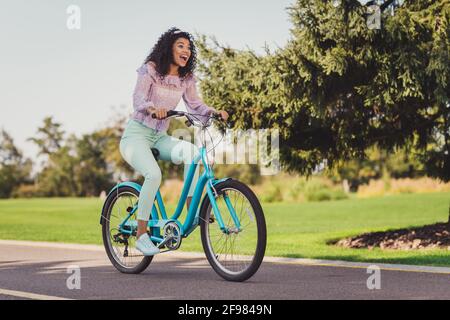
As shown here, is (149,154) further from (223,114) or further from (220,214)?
(220,214)

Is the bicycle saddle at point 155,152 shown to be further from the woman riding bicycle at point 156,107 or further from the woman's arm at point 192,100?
the woman's arm at point 192,100

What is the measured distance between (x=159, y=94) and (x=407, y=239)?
6.57 m

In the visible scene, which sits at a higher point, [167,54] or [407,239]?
[167,54]

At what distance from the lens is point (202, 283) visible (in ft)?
21.9

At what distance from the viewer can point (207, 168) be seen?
661cm

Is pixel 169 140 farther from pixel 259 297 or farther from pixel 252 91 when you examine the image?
pixel 252 91

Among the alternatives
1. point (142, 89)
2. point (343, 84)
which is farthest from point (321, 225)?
point (142, 89)

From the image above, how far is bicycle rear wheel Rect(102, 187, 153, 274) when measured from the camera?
7.57 meters

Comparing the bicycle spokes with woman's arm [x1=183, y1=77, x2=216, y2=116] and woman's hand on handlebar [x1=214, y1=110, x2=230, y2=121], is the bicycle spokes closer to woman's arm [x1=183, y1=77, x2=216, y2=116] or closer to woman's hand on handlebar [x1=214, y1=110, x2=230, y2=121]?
woman's hand on handlebar [x1=214, y1=110, x2=230, y2=121]

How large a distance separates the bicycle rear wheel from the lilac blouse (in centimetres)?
83

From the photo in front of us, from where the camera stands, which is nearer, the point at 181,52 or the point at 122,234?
the point at 181,52

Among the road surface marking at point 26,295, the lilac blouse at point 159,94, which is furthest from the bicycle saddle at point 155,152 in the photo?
the road surface marking at point 26,295

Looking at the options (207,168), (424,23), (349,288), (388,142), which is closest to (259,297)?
(349,288)

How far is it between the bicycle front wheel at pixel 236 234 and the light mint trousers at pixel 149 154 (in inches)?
17.6
